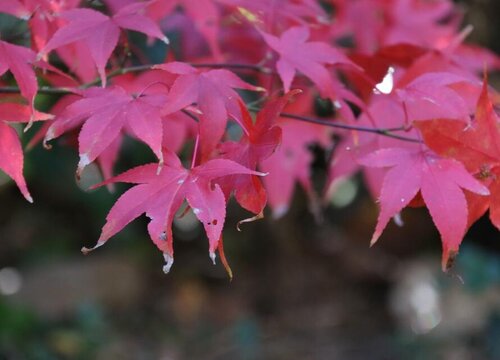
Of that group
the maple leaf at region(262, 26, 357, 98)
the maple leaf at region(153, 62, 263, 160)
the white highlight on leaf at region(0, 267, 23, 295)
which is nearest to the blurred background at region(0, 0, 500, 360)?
the white highlight on leaf at region(0, 267, 23, 295)

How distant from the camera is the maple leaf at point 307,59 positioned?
97 centimetres

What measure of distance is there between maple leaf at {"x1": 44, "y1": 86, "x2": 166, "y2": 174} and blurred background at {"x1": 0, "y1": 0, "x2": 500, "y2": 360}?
1.42 meters

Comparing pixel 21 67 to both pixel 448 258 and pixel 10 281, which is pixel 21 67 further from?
pixel 10 281

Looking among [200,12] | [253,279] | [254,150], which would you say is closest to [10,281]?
[253,279]

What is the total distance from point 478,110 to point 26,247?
2.09 m

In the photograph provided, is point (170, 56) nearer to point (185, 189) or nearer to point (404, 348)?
point (185, 189)

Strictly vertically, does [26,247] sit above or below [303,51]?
below

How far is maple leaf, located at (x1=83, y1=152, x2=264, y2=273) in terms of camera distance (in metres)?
0.76

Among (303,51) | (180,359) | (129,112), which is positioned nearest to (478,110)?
(303,51)

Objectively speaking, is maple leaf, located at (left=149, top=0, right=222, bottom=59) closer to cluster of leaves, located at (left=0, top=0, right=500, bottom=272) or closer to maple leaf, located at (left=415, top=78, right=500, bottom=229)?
cluster of leaves, located at (left=0, top=0, right=500, bottom=272)

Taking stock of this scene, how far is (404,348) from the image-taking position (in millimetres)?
2098

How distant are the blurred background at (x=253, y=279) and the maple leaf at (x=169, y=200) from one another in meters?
1.42

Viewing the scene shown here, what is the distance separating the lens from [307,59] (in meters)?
0.99

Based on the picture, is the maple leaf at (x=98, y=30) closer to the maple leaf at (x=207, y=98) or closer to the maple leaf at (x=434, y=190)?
the maple leaf at (x=207, y=98)
